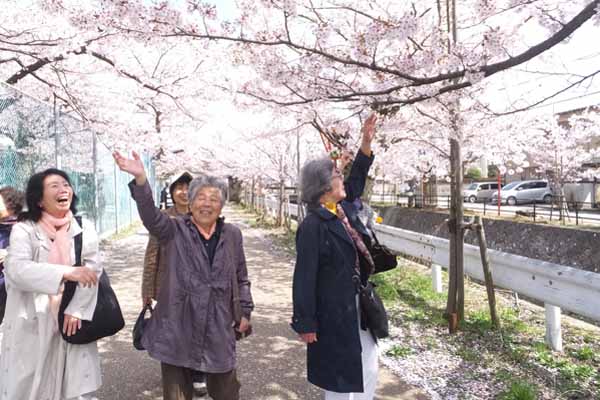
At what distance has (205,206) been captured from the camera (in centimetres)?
255

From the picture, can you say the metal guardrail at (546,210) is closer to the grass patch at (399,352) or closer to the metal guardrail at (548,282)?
the metal guardrail at (548,282)

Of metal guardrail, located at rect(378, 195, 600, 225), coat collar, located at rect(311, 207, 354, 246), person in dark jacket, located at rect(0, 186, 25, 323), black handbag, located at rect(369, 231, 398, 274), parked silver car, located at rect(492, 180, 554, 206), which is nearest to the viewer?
coat collar, located at rect(311, 207, 354, 246)

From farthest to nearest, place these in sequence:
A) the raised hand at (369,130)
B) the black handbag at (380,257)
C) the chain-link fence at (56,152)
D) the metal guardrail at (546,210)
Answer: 1. the metal guardrail at (546,210)
2. the chain-link fence at (56,152)
3. the raised hand at (369,130)
4. the black handbag at (380,257)

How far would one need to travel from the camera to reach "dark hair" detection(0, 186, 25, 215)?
3570 millimetres

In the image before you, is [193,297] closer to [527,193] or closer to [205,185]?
[205,185]

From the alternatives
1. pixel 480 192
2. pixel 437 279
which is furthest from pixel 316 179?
pixel 480 192

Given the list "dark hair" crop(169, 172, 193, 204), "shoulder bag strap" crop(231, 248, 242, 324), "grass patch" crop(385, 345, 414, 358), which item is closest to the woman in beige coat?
"shoulder bag strap" crop(231, 248, 242, 324)

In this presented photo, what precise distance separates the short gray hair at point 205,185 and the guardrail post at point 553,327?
119 inches

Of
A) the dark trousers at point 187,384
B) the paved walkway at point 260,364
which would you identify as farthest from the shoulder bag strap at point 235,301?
the paved walkway at point 260,364

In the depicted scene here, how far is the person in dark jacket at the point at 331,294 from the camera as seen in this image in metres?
2.33

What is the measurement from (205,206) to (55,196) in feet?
2.84

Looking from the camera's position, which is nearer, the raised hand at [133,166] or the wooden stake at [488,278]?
the raised hand at [133,166]

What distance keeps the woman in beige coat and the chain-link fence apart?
334 centimetres

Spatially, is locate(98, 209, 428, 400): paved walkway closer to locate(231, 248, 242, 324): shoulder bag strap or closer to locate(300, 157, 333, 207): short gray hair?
locate(231, 248, 242, 324): shoulder bag strap
